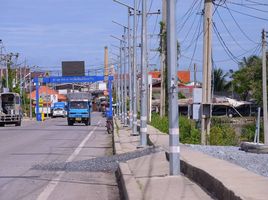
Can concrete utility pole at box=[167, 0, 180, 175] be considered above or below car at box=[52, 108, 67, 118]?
above

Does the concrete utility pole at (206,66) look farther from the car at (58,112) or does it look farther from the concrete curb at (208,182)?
the car at (58,112)

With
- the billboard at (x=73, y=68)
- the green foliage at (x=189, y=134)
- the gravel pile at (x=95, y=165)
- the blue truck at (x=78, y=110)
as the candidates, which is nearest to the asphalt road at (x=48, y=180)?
the gravel pile at (x=95, y=165)

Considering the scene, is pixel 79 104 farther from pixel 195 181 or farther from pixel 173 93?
pixel 195 181

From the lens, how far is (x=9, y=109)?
61.5 metres

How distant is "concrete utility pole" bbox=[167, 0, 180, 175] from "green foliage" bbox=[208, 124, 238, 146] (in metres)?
14.3

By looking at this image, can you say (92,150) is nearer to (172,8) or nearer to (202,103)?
(202,103)

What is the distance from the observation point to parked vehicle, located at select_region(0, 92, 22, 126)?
6125 cm

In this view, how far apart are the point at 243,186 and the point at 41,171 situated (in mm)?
9678

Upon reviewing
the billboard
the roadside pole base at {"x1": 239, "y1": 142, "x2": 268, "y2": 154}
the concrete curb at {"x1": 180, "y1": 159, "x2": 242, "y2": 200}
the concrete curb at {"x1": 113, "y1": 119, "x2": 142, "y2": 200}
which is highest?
the billboard

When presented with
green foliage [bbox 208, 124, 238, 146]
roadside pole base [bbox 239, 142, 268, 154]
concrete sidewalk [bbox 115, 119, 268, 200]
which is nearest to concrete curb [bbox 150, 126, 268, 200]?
concrete sidewalk [bbox 115, 119, 268, 200]

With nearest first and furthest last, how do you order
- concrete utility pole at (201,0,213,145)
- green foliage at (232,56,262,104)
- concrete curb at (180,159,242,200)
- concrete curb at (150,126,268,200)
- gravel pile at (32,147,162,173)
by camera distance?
concrete curb at (150,126,268,200) → concrete curb at (180,159,242,200) → gravel pile at (32,147,162,173) → concrete utility pole at (201,0,213,145) → green foliage at (232,56,262,104)

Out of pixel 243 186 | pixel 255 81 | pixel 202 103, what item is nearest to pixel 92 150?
pixel 202 103

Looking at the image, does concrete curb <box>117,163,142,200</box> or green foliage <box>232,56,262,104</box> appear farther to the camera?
green foliage <box>232,56,262,104</box>

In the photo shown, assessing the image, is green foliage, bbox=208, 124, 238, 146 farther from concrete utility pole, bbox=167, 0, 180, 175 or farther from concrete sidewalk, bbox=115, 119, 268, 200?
concrete utility pole, bbox=167, 0, 180, 175
